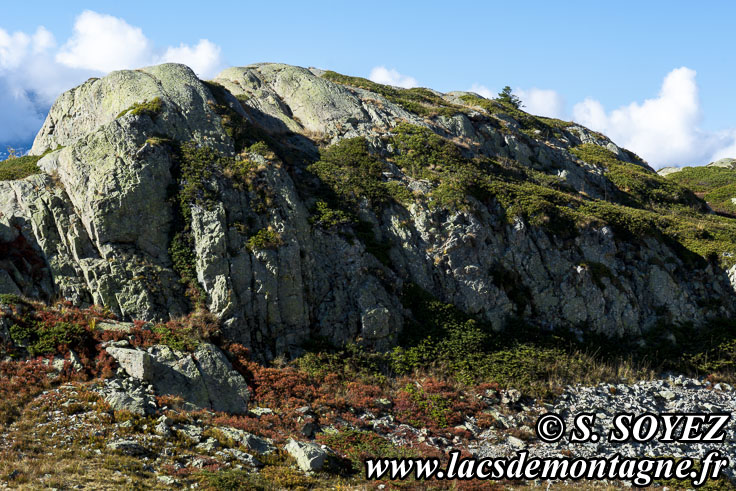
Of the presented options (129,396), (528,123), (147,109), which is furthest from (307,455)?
(528,123)

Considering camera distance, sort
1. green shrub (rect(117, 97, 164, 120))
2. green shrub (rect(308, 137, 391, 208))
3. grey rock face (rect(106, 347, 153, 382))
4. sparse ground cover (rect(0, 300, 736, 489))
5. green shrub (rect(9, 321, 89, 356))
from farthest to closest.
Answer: green shrub (rect(308, 137, 391, 208)), green shrub (rect(117, 97, 164, 120)), green shrub (rect(9, 321, 89, 356)), grey rock face (rect(106, 347, 153, 382)), sparse ground cover (rect(0, 300, 736, 489))

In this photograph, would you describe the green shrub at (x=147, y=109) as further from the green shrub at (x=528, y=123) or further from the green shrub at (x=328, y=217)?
the green shrub at (x=528, y=123)

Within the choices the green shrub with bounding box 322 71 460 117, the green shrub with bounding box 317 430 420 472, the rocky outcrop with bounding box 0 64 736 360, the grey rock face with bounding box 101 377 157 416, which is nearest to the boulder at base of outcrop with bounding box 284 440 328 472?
the green shrub with bounding box 317 430 420 472

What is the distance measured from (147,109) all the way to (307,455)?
25.3 m

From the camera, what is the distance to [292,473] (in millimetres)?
15508

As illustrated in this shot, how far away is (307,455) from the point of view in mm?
16281

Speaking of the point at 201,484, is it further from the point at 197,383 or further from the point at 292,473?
the point at 197,383

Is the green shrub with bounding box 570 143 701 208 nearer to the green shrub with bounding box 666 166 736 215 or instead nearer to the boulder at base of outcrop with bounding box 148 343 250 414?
the green shrub with bounding box 666 166 736 215

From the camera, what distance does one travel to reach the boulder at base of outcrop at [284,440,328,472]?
52.7ft

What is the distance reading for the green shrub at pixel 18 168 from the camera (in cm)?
2842

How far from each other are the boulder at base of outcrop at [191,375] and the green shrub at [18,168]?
1579 cm

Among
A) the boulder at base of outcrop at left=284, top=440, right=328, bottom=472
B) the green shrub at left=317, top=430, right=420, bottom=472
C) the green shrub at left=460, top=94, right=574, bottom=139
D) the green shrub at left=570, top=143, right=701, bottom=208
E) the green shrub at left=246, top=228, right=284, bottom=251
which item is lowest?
the green shrub at left=317, top=430, right=420, bottom=472

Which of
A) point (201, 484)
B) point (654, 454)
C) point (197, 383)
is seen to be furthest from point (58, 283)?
point (654, 454)

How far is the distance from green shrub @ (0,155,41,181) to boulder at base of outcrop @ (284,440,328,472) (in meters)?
24.5
